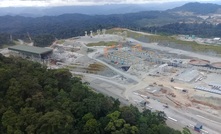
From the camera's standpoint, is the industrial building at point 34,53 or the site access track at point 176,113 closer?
the site access track at point 176,113

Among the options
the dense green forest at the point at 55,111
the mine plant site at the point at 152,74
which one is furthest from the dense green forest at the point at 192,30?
the dense green forest at the point at 55,111

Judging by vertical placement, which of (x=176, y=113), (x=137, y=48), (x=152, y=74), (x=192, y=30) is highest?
(x=192, y=30)

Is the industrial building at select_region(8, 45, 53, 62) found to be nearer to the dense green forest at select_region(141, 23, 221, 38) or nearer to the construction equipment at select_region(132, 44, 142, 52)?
the construction equipment at select_region(132, 44, 142, 52)

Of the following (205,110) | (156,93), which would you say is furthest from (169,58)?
(205,110)

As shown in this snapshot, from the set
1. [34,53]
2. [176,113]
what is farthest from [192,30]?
[176,113]

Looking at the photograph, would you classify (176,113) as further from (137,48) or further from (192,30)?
(192,30)

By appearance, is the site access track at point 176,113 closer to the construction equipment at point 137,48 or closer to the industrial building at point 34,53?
the industrial building at point 34,53
